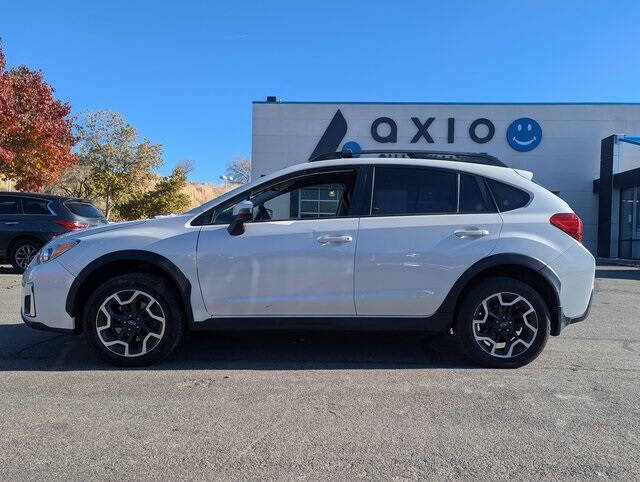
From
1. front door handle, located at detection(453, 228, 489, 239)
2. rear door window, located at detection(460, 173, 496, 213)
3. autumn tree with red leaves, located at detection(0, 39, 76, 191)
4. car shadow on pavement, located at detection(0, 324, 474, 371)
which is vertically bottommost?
car shadow on pavement, located at detection(0, 324, 474, 371)

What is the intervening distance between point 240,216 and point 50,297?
178 cm

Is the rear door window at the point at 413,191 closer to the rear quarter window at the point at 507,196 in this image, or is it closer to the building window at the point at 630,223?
the rear quarter window at the point at 507,196

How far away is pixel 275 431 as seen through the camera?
3605 mm

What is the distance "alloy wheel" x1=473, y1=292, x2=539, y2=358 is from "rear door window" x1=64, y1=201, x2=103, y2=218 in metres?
9.96

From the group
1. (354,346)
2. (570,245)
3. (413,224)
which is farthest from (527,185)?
(354,346)

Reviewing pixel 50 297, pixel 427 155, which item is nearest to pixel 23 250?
pixel 50 297

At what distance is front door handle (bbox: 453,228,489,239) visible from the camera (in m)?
4.84

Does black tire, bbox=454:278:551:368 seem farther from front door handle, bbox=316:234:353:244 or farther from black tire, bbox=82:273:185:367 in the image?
black tire, bbox=82:273:185:367

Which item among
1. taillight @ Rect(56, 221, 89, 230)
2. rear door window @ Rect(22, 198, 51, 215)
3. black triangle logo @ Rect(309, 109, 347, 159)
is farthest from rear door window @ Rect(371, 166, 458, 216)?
black triangle logo @ Rect(309, 109, 347, 159)

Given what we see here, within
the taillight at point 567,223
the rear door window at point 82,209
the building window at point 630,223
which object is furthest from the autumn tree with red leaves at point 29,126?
the building window at point 630,223

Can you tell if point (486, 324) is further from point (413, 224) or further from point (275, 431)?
point (275, 431)

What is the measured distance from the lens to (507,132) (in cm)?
2500

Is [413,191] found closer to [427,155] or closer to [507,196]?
[427,155]

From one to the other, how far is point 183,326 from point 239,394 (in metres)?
0.95
